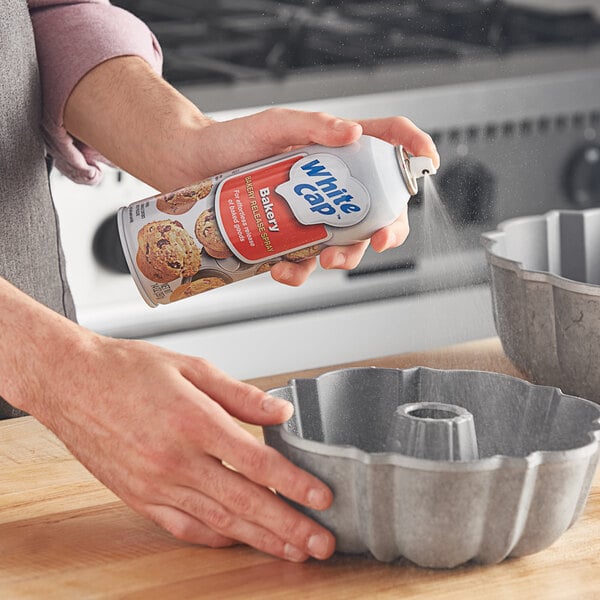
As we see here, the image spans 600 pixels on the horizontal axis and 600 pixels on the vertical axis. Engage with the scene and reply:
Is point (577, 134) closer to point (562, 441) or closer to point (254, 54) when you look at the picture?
point (254, 54)

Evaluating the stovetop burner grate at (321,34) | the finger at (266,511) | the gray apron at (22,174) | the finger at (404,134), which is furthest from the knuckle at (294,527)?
the stovetop burner grate at (321,34)

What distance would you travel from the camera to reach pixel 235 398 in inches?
30.6

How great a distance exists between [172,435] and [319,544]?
0.38 feet

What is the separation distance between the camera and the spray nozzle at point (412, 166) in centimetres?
94

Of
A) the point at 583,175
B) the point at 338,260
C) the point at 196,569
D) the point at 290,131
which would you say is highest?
the point at 290,131

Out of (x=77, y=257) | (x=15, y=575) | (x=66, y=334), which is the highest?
(x=66, y=334)

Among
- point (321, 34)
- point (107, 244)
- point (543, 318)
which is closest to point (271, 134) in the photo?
point (543, 318)

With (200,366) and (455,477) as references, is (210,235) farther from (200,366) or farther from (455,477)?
(455,477)

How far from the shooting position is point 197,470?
2.48 feet

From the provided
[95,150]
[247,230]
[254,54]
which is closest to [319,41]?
[254,54]

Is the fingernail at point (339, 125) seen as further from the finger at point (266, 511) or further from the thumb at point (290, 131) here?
the finger at point (266, 511)

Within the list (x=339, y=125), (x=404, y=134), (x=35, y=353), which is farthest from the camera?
(x=404, y=134)

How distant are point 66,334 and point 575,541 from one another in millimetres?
375

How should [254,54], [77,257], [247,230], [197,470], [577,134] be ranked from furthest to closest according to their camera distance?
[577,134] < [254,54] < [77,257] < [247,230] < [197,470]
